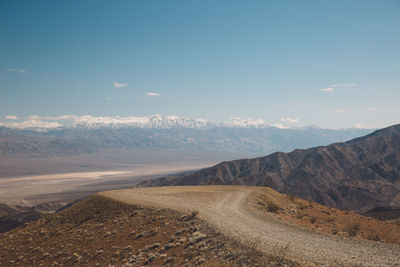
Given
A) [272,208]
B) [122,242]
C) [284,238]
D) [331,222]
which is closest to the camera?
[284,238]

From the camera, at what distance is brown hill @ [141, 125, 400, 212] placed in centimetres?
13038

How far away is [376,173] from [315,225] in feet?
535

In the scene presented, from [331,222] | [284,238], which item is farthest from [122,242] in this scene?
[331,222]

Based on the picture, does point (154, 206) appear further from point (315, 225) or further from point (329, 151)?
point (329, 151)

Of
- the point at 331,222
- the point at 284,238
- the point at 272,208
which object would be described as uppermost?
the point at 284,238

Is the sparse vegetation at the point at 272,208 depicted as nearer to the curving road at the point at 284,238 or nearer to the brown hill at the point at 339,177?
the curving road at the point at 284,238

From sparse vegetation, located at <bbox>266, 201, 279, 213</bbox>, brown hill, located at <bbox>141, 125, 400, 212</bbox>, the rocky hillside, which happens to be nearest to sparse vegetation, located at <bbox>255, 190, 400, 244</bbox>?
sparse vegetation, located at <bbox>266, 201, 279, 213</bbox>

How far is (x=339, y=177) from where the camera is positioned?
16825 cm

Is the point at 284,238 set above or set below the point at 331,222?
above

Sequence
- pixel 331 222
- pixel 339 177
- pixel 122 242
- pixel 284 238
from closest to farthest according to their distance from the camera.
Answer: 1. pixel 284 238
2. pixel 122 242
3. pixel 331 222
4. pixel 339 177

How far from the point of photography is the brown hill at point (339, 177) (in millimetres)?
130375

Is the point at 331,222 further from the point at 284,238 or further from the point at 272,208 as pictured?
the point at 284,238

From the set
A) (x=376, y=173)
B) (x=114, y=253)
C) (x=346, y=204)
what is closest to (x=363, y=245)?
(x=114, y=253)

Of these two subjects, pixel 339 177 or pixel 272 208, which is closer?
pixel 272 208
